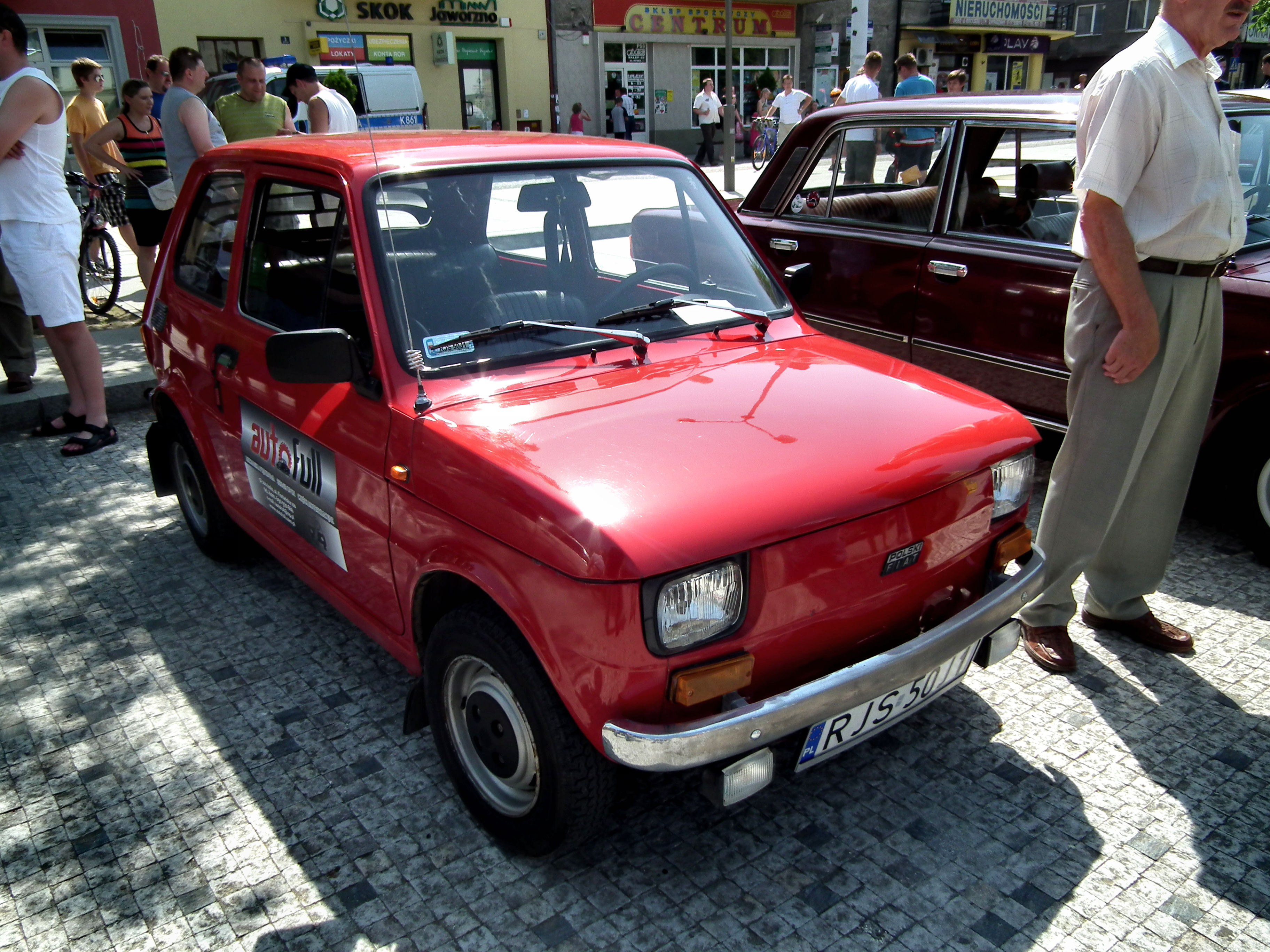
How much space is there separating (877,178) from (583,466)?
3.92 meters

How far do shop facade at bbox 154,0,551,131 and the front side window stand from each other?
1948 centimetres

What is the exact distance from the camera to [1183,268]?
10.2ft

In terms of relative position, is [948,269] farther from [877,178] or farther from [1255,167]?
[1255,167]

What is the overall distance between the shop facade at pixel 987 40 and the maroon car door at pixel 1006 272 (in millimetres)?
32514

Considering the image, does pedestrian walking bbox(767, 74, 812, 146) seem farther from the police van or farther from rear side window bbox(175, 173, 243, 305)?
rear side window bbox(175, 173, 243, 305)

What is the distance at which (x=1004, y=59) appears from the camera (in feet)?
131

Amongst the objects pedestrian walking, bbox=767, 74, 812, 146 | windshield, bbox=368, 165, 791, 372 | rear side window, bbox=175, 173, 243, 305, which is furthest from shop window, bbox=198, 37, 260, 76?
windshield, bbox=368, 165, 791, 372

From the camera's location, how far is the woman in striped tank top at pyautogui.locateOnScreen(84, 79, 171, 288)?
27.3 ft

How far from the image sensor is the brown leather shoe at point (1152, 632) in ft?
11.7

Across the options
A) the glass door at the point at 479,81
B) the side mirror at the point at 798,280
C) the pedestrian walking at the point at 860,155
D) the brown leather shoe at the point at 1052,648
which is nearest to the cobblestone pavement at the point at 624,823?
the brown leather shoe at the point at 1052,648

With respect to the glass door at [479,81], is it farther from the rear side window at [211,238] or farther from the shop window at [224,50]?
the rear side window at [211,238]

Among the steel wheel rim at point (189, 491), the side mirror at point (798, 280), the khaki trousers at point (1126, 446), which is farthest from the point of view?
the steel wheel rim at point (189, 491)

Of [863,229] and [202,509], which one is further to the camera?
[863,229]

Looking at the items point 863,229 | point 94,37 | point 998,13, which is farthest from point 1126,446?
point 998,13
